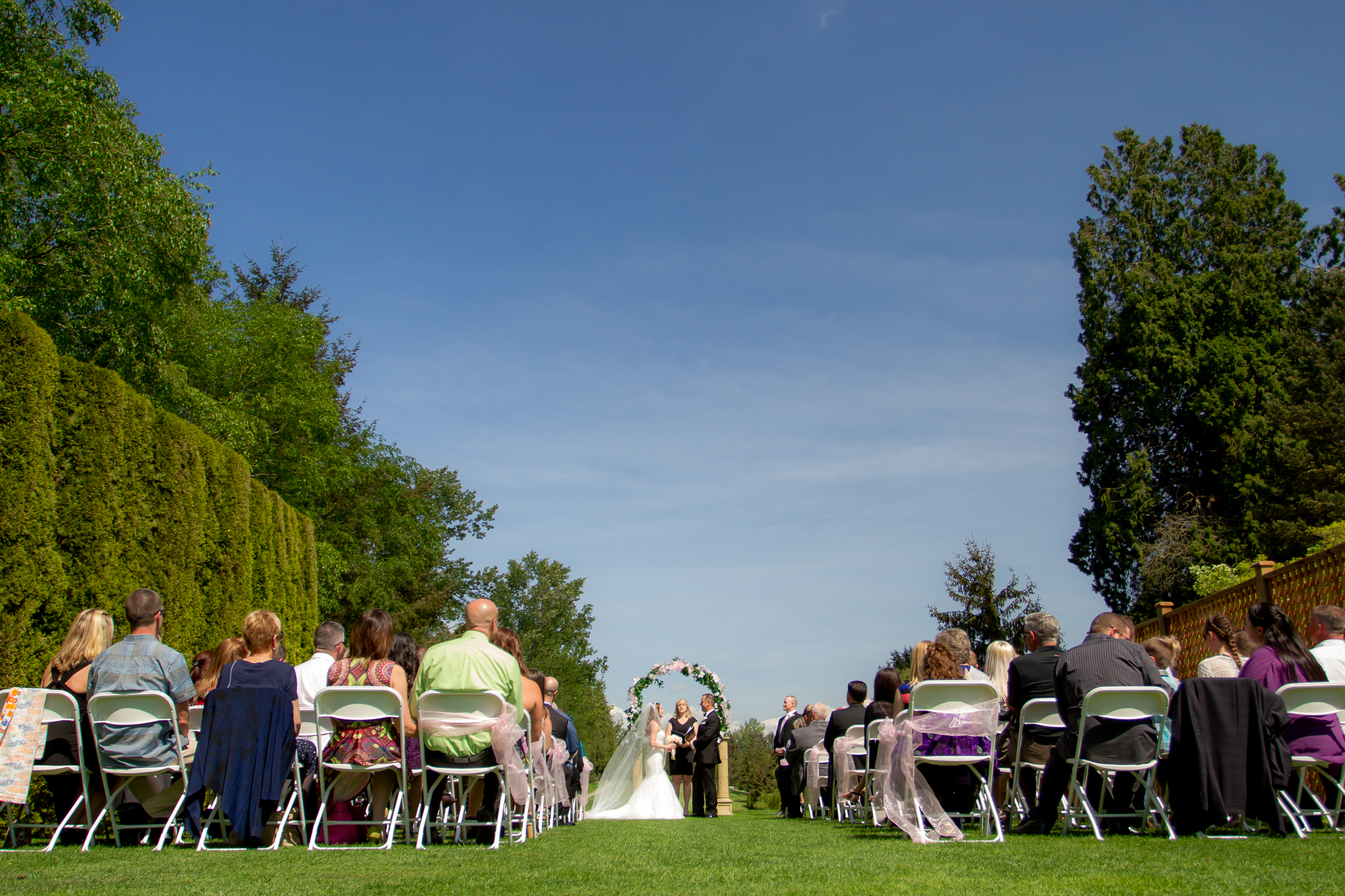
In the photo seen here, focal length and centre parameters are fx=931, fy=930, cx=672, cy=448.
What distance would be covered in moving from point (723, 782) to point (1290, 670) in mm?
9960

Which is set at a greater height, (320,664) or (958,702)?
(320,664)

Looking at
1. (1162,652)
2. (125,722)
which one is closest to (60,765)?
(125,722)

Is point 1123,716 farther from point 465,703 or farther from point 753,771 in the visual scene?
point 753,771

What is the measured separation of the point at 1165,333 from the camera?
29266mm

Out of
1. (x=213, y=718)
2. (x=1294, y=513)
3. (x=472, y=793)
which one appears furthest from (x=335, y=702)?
(x=1294, y=513)

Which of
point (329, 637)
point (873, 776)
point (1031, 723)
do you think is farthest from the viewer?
point (873, 776)

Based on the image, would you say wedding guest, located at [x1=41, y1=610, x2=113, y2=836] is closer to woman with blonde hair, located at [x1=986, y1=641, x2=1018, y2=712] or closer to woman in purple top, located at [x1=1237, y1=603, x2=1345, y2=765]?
woman with blonde hair, located at [x1=986, y1=641, x2=1018, y2=712]

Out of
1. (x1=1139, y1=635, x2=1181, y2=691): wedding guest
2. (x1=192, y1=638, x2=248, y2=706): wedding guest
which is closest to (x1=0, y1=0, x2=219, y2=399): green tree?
(x1=192, y1=638, x2=248, y2=706): wedding guest

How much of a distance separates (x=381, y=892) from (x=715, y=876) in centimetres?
131

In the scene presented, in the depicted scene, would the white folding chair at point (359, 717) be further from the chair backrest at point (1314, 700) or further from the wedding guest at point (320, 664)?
the chair backrest at point (1314, 700)

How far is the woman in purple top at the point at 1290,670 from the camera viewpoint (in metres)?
5.52

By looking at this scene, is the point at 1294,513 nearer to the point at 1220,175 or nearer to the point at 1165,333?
the point at 1165,333

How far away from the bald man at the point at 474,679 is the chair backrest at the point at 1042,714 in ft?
11.2

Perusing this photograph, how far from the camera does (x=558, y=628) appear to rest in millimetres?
53219
